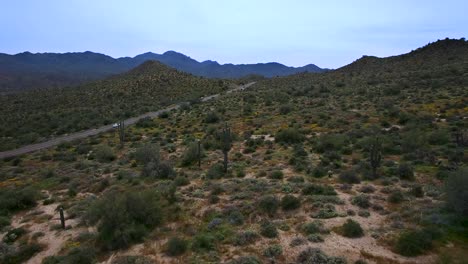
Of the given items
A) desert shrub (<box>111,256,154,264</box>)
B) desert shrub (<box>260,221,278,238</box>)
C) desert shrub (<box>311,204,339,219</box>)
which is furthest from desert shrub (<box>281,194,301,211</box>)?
desert shrub (<box>111,256,154,264</box>)

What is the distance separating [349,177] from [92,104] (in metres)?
62.0

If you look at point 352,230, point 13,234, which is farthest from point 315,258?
point 13,234

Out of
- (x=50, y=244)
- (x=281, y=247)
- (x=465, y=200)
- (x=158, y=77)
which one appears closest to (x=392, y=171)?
(x=465, y=200)

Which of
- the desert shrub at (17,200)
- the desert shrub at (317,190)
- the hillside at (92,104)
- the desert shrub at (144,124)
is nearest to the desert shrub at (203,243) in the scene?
the desert shrub at (317,190)

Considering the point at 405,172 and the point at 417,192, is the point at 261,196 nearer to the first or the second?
the point at 417,192

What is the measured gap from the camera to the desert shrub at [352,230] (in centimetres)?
1348

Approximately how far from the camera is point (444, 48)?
3167 inches

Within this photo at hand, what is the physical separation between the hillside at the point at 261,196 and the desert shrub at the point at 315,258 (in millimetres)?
46

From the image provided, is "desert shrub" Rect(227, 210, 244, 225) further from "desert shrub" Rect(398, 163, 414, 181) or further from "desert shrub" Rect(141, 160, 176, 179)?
"desert shrub" Rect(398, 163, 414, 181)

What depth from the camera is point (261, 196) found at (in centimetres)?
1756

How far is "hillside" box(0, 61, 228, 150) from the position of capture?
158ft

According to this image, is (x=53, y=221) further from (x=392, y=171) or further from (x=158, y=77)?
(x=158, y=77)

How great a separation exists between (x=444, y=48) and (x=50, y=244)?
88.0 meters

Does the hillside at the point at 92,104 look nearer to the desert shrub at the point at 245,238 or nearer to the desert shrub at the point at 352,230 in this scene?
the desert shrub at the point at 245,238
